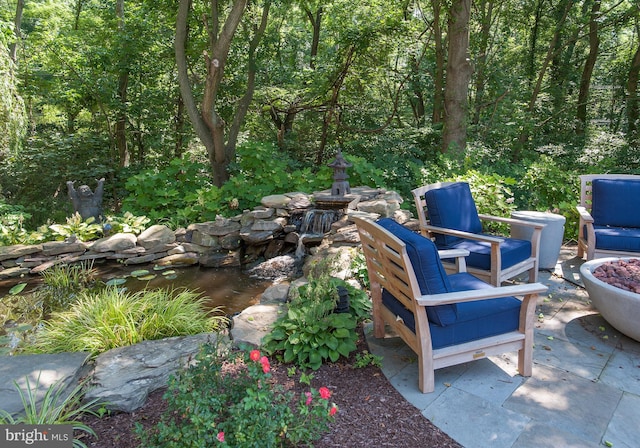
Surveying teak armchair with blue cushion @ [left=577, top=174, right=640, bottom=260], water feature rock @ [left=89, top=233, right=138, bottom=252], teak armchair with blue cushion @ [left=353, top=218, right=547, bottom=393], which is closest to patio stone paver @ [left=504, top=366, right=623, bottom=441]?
teak armchair with blue cushion @ [left=353, top=218, right=547, bottom=393]

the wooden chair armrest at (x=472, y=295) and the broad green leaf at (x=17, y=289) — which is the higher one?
the wooden chair armrest at (x=472, y=295)

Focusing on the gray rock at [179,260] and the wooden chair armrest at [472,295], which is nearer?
the wooden chair armrest at [472,295]

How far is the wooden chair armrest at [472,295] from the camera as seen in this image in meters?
2.07

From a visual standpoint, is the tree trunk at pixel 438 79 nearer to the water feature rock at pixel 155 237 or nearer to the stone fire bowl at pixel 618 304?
the water feature rock at pixel 155 237

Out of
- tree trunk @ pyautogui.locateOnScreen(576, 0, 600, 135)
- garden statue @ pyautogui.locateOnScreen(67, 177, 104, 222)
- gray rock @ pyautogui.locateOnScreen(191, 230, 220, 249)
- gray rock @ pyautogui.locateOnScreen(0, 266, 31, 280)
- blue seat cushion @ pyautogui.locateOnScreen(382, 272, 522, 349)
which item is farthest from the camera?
tree trunk @ pyautogui.locateOnScreen(576, 0, 600, 135)

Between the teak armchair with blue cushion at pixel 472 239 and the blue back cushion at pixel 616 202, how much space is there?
1031mm

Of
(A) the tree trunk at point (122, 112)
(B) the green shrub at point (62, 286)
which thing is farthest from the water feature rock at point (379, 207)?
(A) the tree trunk at point (122, 112)

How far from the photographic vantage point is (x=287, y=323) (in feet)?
8.50

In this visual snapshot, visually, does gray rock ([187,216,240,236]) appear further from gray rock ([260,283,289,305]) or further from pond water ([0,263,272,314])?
gray rock ([260,283,289,305])

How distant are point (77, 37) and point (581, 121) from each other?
11803 mm

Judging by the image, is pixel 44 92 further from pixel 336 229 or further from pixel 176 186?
pixel 336 229

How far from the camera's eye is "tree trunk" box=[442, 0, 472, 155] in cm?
676

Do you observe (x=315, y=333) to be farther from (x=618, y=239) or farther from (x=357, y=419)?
(x=618, y=239)

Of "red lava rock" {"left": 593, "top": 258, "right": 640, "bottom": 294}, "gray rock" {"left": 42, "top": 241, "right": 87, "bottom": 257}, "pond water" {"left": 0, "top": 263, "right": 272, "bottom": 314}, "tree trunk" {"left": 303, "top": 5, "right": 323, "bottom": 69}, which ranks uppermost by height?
"tree trunk" {"left": 303, "top": 5, "right": 323, "bottom": 69}
